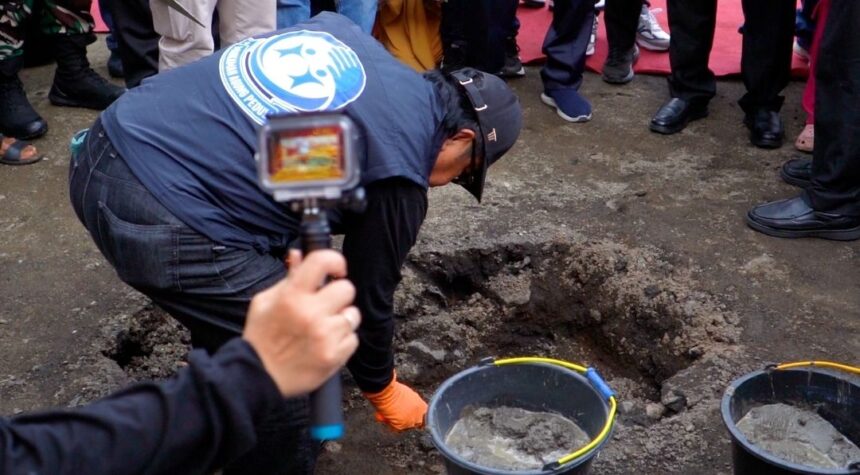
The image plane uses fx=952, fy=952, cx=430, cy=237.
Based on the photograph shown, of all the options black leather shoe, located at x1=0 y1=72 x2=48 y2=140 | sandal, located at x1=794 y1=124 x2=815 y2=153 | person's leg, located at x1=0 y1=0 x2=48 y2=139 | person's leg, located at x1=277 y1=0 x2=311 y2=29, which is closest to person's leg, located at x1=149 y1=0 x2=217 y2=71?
person's leg, located at x1=277 y1=0 x2=311 y2=29

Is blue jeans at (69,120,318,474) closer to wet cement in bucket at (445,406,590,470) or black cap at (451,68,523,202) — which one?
wet cement in bucket at (445,406,590,470)

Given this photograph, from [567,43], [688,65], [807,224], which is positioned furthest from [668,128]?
[807,224]

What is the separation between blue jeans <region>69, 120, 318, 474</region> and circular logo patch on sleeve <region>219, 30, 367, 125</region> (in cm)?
33

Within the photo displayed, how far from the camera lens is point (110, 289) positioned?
3.53 m

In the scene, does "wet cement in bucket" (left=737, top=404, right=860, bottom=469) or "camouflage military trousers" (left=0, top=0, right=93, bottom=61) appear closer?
"wet cement in bucket" (left=737, top=404, right=860, bottom=469)

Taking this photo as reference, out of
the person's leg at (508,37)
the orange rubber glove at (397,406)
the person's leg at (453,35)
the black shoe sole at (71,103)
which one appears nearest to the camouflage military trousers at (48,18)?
the black shoe sole at (71,103)

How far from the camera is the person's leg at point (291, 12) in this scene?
4.31m

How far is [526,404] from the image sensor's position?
2633mm

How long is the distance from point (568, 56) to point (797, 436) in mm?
2882

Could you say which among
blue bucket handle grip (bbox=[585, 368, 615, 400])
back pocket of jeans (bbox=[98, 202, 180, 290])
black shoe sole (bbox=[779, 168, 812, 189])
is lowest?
black shoe sole (bbox=[779, 168, 812, 189])

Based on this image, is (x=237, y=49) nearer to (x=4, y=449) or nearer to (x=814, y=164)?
(x=4, y=449)

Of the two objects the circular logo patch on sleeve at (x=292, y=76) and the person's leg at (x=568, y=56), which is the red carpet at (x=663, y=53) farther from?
the circular logo patch on sleeve at (x=292, y=76)

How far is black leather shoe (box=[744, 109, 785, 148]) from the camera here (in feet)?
15.0

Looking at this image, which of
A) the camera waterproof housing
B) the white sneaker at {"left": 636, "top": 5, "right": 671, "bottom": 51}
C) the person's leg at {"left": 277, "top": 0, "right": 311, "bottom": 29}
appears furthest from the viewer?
the white sneaker at {"left": 636, "top": 5, "right": 671, "bottom": 51}
